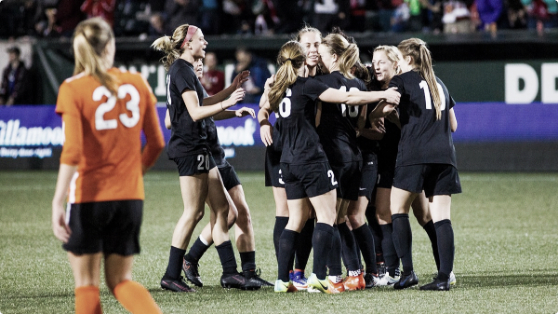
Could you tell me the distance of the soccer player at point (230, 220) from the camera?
6.50m

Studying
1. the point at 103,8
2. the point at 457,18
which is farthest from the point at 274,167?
the point at 103,8

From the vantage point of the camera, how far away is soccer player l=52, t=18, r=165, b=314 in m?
4.04

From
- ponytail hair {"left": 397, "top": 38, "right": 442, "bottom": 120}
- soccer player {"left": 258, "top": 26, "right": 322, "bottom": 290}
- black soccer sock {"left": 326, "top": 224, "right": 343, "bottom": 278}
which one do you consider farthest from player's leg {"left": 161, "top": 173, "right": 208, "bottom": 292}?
ponytail hair {"left": 397, "top": 38, "right": 442, "bottom": 120}

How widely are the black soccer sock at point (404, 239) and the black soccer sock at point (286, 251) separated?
77 cm

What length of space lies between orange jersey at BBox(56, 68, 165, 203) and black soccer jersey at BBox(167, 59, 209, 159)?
Result: 6.40ft

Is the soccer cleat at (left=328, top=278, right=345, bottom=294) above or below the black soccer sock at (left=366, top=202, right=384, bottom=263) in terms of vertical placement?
below

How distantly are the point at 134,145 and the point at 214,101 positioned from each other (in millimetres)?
2494

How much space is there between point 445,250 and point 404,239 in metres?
0.34

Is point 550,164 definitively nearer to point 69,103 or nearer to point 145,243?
point 145,243

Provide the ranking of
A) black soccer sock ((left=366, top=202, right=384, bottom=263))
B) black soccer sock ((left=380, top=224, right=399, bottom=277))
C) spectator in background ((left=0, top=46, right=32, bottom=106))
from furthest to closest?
spectator in background ((left=0, top=46, right=32, bottom=106)) < black soccer sock ((left=366, top=202, right=384, bottom=263)) < black soccer sock ((left=380, top=224, right=399, bottom=277))

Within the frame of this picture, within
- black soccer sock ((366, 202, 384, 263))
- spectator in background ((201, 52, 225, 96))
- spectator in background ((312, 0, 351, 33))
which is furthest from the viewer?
spectator in background ((312, 0, 351, 33))

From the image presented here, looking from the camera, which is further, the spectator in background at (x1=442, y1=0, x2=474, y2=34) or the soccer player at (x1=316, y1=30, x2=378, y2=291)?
the spectator in background at (x1=442, y1=0, x2=474, y2=34)

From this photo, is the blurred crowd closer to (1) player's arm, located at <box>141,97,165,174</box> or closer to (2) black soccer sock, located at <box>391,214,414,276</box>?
(2) black soccer sock, located at <box>391,214,414,276</box>

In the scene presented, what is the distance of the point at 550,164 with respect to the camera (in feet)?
48.6
